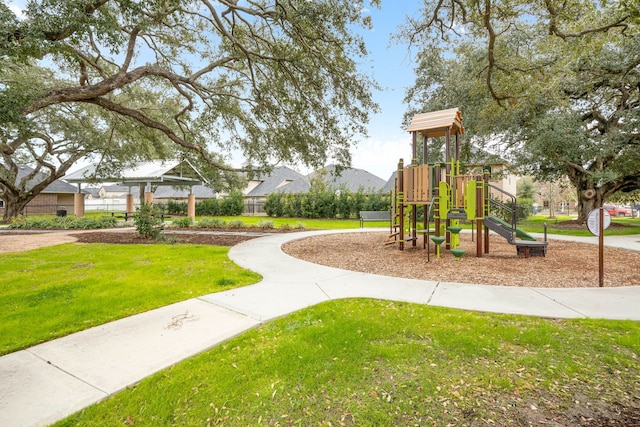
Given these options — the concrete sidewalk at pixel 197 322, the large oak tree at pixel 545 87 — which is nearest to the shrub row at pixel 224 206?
the large oak tree at pixel 545 87

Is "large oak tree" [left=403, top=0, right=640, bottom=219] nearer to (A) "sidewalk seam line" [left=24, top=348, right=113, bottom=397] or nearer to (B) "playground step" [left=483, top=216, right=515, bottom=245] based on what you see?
(B) "playground step" [left=483, top=216, right=515, bottom=245]

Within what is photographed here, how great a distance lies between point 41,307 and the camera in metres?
3.82

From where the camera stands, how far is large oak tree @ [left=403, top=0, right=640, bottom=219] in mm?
7320

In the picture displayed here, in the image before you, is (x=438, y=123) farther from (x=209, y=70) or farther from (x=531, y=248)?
(x=209, y=70)

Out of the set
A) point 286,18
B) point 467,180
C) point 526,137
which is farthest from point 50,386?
point 526,137

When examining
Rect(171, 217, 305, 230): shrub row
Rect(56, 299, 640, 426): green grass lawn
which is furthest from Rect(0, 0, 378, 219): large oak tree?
Rect(56, 299, 640, 426): green grass lawn

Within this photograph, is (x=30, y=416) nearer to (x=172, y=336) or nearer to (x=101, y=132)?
(x=172, y=336)

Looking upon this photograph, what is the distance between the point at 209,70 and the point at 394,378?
10175mm

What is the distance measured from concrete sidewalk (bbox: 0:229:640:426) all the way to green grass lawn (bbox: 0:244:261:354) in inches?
12.6

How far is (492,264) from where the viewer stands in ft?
21.8

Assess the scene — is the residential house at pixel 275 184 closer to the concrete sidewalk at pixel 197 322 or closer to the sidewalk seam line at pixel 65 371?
the concrete sidewalk at pixel 197 322

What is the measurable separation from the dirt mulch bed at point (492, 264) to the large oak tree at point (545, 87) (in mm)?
4371

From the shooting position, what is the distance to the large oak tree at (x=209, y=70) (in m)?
5.48

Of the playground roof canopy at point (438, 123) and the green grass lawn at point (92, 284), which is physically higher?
the playground roof canopy at point (438, 123)
